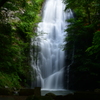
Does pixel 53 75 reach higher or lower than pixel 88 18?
lower

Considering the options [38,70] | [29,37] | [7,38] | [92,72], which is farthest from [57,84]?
[7,38]

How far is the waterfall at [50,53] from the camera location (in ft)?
52.1

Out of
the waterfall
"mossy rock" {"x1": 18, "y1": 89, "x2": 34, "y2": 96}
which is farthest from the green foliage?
"mossy rock" {"x1": 18, "y1": 89, "x2": 34, "y2": 96}

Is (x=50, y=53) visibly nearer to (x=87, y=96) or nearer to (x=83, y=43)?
(x=83, y=43)

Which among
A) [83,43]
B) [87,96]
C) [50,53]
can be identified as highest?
[83,43]

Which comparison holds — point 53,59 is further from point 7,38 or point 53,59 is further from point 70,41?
point 7,38

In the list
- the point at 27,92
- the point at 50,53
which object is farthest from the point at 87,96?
the point at 50,53

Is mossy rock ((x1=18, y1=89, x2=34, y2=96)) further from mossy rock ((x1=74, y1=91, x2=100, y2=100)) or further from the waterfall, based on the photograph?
the waterfall

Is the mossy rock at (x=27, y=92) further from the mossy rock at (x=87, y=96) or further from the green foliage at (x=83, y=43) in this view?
the green foliage at (x=83, y=43)

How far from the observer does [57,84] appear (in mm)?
15875

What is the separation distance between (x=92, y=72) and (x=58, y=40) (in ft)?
24.0

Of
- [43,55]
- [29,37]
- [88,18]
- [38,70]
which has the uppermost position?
[88,18]

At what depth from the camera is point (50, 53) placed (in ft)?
61.4

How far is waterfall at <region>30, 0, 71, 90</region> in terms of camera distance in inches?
626
